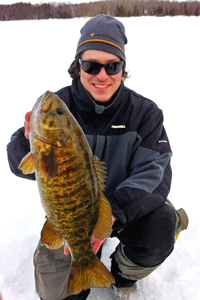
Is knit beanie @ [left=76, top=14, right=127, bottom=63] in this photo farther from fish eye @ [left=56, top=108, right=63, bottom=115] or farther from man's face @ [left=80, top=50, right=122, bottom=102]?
fish eye @ [left=56, top=108, right=63, bottom=115]

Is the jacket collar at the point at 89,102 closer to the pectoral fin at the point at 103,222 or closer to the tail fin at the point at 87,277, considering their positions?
the pectoral fin at the point at 103,222

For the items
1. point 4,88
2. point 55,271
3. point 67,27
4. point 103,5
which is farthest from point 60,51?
point 55,271

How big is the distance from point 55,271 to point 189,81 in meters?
6.54

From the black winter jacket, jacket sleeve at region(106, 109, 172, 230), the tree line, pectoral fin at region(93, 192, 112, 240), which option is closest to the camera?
pectoral fin at region(93, 192, 112, 240)

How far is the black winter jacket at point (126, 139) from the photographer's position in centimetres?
174

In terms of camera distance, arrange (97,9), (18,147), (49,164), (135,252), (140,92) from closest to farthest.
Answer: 1. (49,164)
2. (18,147)
3. (135,252)
4. (140,92)
5. (97,9)

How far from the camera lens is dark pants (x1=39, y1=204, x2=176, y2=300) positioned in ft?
5.57

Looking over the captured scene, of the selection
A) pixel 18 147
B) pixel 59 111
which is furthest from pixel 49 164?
pixel 18 147

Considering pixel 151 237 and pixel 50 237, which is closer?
pixel 50 237

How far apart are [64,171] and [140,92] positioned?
567cm

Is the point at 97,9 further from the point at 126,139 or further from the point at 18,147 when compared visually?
the point at 18,147

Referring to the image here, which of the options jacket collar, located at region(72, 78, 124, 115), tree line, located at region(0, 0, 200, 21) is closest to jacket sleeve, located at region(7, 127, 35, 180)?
jacket collar, located at region(72, 78, 124, 115)

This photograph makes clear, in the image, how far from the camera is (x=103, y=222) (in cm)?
133

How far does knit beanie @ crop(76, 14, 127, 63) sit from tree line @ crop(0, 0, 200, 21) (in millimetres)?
13228
